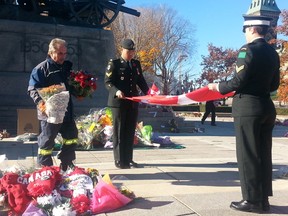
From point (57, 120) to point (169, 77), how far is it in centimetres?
4115

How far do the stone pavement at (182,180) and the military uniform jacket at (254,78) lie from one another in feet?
3.61

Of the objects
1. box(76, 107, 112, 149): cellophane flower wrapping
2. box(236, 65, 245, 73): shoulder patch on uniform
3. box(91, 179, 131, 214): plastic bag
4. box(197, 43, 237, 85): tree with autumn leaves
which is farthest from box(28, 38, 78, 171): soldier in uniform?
box(197, 43, 237, 85): tree with autumn leaves

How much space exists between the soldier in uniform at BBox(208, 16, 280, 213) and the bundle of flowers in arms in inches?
52.2

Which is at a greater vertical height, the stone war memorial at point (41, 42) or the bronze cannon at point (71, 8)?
the bronze cannon at point (71, 8)

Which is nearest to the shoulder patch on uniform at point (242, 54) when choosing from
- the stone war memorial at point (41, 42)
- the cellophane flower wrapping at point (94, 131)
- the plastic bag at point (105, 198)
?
the plastic bag at point (105, 198)

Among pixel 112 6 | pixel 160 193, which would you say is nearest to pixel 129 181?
pixel 160 193

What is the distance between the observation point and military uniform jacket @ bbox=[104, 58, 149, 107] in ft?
19.9

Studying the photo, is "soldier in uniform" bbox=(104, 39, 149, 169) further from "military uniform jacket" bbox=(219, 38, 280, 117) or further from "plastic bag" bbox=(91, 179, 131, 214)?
"military uniform jacket" bbox=(219, 38, 280, 117)

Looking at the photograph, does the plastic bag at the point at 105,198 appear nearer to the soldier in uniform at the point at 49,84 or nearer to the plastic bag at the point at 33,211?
the plastic bag at the point at 33,211

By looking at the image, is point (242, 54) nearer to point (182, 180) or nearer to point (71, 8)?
point (182, 180)

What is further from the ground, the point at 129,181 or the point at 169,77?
the point at 169,77

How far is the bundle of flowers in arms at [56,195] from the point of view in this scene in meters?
3.84

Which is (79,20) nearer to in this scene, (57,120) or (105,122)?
(105,122)

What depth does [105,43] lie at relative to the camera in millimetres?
14086
